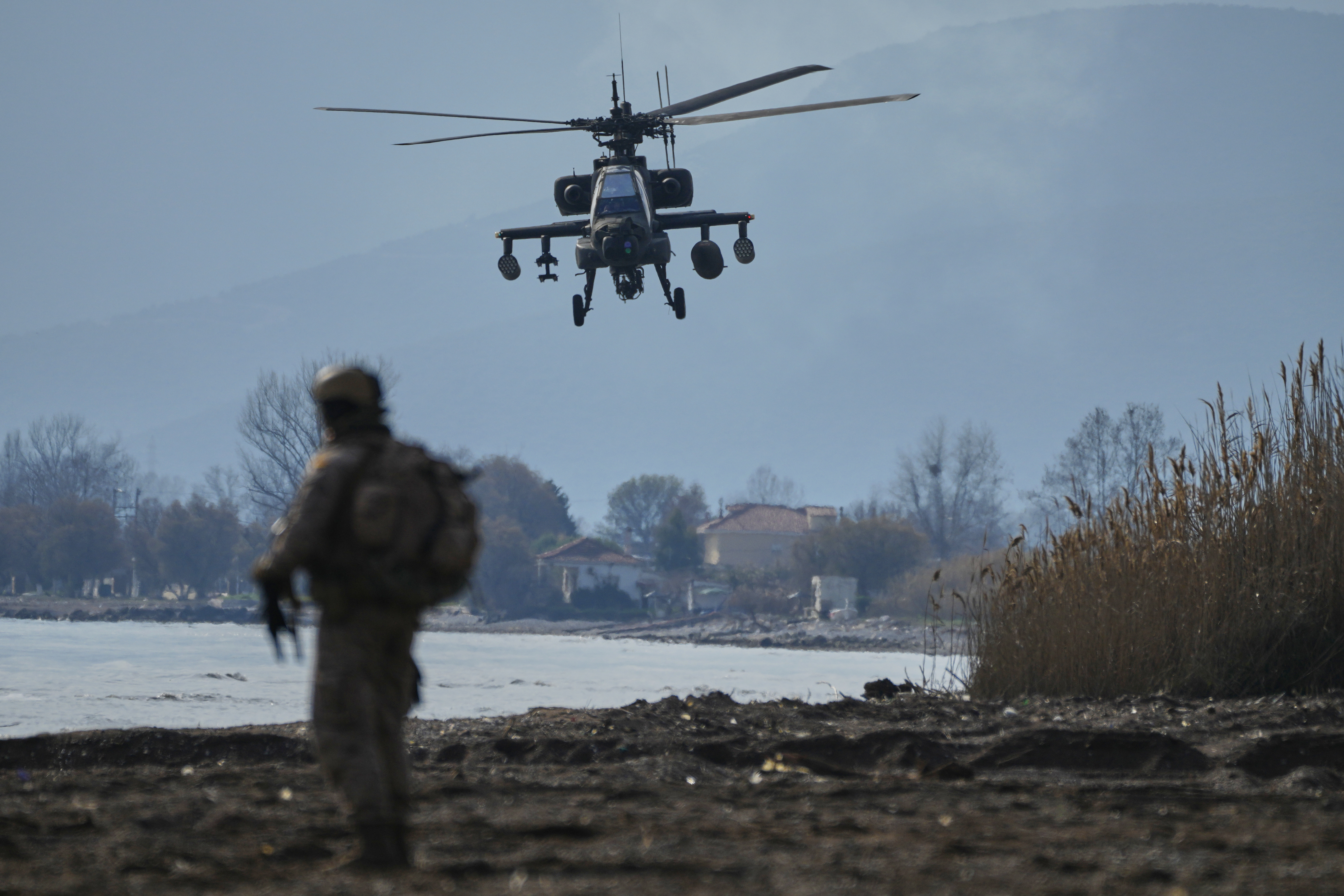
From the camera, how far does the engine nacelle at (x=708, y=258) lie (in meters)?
19.6

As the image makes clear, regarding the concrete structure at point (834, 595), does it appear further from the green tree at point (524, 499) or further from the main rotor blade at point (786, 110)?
the main rotor blade at point (786, 110)

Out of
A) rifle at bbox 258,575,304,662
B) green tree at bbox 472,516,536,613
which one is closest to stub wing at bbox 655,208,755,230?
rifle at bbox 258,575,304,662

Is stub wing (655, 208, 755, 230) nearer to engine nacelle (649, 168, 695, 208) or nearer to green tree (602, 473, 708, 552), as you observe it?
engine nacelle (649, 168, 695, 208)

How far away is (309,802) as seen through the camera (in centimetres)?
598

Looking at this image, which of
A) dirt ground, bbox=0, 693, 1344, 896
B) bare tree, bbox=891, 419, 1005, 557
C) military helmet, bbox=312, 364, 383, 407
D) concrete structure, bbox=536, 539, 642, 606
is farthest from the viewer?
bare tree, bbox=891, 419, 1005, 557

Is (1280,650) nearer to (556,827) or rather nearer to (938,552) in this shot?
(556,827)

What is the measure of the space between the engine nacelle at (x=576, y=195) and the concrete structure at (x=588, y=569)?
79.8 m

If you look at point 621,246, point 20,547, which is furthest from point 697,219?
point 20,547

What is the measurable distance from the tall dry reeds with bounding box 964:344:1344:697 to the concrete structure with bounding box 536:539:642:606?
8882cm

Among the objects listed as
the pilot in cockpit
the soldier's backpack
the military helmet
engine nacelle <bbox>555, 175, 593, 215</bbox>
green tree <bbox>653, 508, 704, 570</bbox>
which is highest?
engine nacelle <bbox>555, 175, 593, 215</bbox>

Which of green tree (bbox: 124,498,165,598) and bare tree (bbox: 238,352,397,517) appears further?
green tree (bbox: 124,498,165,598)

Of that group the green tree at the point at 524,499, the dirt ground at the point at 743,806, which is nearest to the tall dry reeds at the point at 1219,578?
the dirt ground at the point at 743,806

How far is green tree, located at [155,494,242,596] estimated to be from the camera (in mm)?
98938

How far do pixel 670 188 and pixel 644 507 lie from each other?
132973 millimetres
